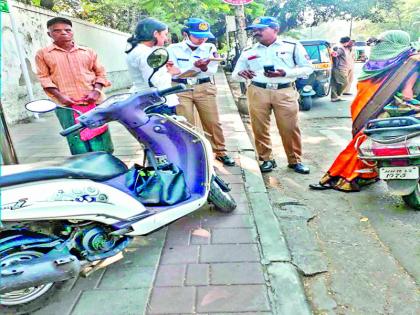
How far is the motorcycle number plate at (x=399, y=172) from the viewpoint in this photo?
3260mm

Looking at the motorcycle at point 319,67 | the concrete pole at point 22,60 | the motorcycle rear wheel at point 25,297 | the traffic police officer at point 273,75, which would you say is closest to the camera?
the motorcycle rear wheel at point 25,297

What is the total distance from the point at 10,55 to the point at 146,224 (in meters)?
6.31

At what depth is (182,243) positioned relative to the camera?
9.16ft

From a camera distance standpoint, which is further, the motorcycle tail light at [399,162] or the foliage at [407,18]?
the foliage at [407,18]

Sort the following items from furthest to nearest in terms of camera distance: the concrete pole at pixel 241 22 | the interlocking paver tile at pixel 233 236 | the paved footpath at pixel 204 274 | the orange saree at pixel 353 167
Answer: the concrete pole at pixel 241 22, the orange saree at pixel 353 167, the interlocking paver tile at pixel 233 236, the paved footpath at pixel 204 274

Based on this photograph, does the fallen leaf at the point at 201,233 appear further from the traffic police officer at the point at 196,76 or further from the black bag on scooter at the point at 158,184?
the traffic police officer at the point at 196,76

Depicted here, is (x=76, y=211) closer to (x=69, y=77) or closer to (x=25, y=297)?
(x=25, y=297)

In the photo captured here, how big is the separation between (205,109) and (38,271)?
285cm

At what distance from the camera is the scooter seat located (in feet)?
6.17

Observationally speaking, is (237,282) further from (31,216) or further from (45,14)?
(45,14)

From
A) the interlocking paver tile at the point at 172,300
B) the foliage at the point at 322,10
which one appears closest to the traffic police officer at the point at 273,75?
the interlocking paver tile at the point at 172,300

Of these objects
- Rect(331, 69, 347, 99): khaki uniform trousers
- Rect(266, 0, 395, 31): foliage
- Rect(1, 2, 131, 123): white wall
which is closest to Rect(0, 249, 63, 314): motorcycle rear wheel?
Rect(1, 2, 131, 123): white wall

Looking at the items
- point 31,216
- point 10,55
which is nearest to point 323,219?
point 31,216

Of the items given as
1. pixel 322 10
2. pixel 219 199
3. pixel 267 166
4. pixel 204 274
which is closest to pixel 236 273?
pixel 204 274
